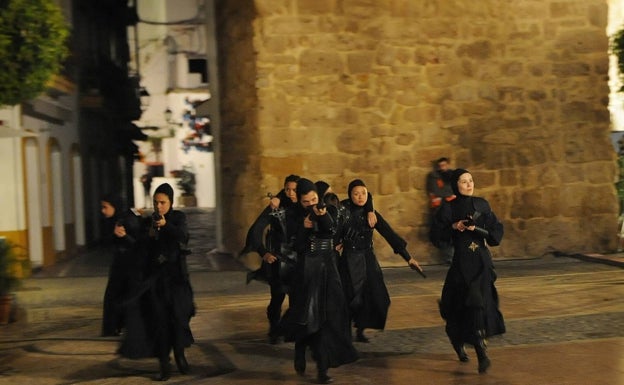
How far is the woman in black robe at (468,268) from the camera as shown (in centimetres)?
783

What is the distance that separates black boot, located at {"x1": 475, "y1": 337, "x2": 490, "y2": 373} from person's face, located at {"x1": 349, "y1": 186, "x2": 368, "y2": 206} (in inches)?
73.2

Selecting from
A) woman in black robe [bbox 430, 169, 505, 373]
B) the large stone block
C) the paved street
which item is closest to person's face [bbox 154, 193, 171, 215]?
the paved street

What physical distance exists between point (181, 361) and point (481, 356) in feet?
7.94

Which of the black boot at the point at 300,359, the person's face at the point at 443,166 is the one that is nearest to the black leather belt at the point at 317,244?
the black boot at the point at 300,359

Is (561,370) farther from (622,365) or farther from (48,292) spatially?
Answer: (48,292)

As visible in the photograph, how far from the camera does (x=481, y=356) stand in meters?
7.68

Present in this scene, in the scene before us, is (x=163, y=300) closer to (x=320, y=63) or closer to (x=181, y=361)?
(x=181, y=361)

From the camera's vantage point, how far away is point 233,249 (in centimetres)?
1727

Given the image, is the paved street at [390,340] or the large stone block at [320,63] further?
the large stone block at [320,63]

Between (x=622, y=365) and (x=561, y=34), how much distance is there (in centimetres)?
958

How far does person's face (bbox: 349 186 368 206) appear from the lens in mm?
8930

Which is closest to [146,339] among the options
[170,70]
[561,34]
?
[561,34]

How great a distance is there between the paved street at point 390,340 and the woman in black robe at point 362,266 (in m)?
0.32

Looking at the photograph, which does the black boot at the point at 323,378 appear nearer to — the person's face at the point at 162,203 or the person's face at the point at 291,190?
the person's face at the point at 162,203
